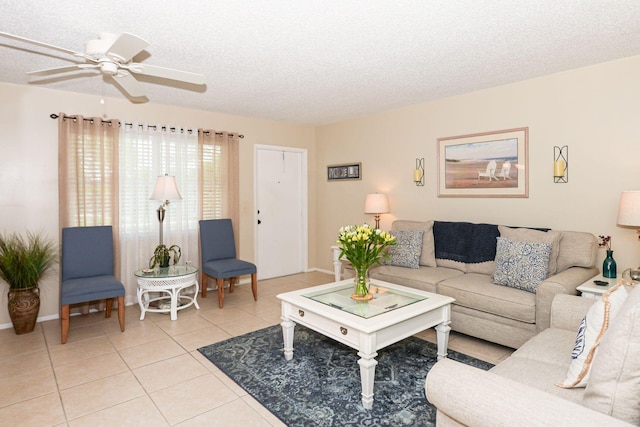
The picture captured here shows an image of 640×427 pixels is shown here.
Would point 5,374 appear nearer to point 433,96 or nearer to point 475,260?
point 475,260

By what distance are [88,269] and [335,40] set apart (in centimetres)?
330

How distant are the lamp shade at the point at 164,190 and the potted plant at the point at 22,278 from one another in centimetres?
118

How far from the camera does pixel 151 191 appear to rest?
445 cm

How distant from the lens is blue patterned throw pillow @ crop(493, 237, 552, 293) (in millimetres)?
3020

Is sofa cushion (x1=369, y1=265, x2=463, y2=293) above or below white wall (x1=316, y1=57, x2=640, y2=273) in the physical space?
below

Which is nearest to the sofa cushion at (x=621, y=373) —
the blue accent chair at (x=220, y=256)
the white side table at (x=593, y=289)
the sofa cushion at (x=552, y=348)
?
the sofa cushion at (x=552, y=348)

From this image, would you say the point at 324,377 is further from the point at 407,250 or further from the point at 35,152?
the point at 35,152

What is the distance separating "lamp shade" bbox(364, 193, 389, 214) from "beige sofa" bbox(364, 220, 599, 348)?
0.63 m

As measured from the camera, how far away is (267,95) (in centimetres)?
410

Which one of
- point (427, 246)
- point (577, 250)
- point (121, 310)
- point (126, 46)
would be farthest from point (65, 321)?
point (577, 250)

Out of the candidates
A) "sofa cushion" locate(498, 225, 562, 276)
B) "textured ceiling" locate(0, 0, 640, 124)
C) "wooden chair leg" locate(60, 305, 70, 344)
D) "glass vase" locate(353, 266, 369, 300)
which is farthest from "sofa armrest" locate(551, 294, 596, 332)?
"wooden chair leg" locate(60, 305, 70, 344)

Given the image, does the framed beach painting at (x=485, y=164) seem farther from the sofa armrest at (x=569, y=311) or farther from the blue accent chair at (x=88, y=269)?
the blue accent chair at (x=88, y=269)

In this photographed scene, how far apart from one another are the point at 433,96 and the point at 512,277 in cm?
223

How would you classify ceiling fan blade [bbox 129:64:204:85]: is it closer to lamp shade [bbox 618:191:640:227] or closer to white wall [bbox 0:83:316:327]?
white wall [bbox 0:83:316:327]
